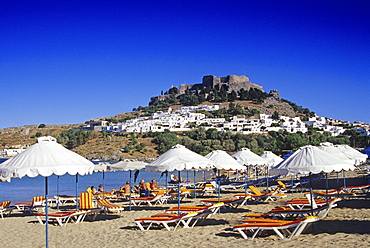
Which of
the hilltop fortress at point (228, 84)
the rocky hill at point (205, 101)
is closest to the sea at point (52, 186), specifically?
the rocky hill at point (205, 101)

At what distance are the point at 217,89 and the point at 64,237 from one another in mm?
137014

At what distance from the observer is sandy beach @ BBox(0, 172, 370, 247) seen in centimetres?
716

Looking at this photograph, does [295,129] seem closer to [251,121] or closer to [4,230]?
[251,121]

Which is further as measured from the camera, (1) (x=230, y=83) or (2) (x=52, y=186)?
(1) (x=230, y=83)

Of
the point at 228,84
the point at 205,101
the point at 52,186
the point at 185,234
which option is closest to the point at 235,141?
the point at 52,186

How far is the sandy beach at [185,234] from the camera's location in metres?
7.16

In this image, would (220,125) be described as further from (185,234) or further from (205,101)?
(185,234)

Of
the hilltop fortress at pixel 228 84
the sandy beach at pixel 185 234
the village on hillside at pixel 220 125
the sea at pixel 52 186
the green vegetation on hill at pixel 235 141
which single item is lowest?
the sea at pixel 52 186

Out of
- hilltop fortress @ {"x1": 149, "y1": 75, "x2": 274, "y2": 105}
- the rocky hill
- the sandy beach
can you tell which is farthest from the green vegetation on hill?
the sandy beach

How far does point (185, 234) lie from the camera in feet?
26.9

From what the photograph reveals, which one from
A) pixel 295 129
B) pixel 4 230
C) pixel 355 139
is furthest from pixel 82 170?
pixel 295 129

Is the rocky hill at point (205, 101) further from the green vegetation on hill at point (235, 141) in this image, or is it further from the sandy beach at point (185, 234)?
the sandy beach at point (185, 234)

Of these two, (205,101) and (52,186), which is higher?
(205,101)

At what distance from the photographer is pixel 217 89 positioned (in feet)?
472
